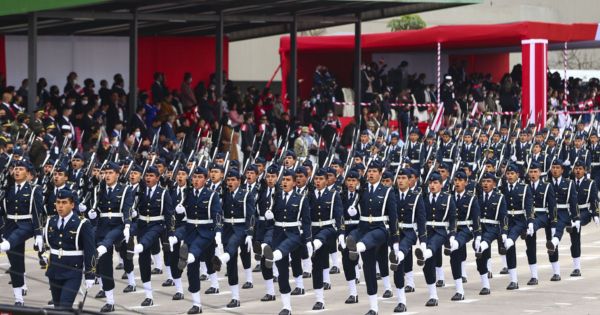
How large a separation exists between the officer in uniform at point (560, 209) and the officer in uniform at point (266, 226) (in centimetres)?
404

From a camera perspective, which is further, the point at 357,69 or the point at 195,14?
the point at 357,69

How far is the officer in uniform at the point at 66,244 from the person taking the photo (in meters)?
15.9

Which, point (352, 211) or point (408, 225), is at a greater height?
point (352, 211)

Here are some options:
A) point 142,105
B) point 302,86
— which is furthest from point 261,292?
point 302,86

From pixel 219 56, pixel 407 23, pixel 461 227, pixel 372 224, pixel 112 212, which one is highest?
pixel 407 23

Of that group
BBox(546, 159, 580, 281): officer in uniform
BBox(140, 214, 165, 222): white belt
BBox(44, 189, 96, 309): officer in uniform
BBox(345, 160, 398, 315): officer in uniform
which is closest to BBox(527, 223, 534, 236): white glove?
BBox(546, 159, 580, 281): officer in uniform

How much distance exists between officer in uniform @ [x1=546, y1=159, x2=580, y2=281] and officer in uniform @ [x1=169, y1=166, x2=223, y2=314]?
5.11m

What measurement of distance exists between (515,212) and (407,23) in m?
37.4

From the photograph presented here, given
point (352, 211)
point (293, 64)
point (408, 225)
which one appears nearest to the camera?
point (408, 225)

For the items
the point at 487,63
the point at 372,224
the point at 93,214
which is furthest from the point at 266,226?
the point at 487,63

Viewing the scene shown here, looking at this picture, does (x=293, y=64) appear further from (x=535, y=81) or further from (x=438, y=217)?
(x=438, y=217)

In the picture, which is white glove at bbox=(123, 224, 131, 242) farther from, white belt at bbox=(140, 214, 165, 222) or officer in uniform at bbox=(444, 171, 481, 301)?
officer in uniform at bbox=(444, 171, 481, 301)

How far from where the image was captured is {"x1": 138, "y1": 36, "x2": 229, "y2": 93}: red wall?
36594 millimetres

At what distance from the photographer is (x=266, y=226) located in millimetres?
19547
